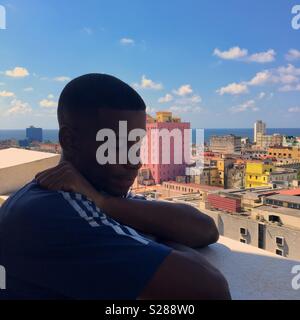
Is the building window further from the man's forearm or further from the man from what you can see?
the man

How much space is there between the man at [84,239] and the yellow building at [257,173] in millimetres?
18649

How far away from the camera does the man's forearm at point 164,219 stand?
78 centimetres

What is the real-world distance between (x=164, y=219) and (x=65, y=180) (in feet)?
1.01

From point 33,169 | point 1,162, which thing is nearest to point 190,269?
point 33,169

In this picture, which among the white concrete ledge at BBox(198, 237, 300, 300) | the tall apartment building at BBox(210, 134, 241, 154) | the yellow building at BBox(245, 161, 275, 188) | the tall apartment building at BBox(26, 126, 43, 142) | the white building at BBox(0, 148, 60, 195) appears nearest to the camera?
the white concrete ledge at BBox(198, 237, 300, 300)

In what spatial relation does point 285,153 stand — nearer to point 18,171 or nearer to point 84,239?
point 18,171

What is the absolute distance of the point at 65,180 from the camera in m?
0.61

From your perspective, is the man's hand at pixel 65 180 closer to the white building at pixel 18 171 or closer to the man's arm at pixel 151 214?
the man's arm at pixel 151 214

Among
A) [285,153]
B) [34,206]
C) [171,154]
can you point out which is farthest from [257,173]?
[34,206]

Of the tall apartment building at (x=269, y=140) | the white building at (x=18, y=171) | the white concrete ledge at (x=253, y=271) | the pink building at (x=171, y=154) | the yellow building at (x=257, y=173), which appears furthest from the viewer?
the tall apartment building at (x=269, y=140)

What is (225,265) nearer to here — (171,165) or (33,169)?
(33,169)

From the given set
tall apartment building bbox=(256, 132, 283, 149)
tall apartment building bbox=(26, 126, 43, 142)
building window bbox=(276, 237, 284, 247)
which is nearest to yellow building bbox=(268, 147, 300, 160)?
tall apartment building bbox=(256, 132, 283, 149)

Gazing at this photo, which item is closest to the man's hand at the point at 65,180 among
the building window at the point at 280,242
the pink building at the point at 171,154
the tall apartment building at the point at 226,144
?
the building window at the point at 280,242

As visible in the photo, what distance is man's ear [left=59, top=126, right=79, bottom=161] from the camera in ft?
2.10
